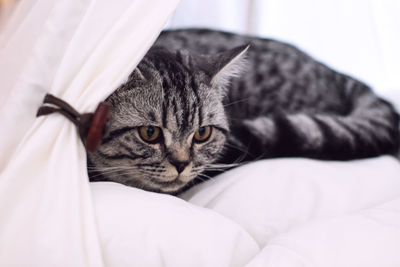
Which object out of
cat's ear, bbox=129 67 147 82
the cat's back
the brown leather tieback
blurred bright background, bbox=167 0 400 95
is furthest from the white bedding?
blurred bright background, bbox=167 0 400 95

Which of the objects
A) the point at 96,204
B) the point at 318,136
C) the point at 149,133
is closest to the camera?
the point at 96,204

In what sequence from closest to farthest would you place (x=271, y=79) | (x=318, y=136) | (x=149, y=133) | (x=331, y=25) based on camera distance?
(x=149, y=133) < (x=318, y=136) < (x=271, y=79) < (x=331, y=25)

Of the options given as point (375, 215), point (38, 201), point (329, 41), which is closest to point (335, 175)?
point (375, 215)

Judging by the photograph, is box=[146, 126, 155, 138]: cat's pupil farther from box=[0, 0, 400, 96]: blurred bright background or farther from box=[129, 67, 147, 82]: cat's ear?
box=[0, 0, 400, 96]: blurred bright background

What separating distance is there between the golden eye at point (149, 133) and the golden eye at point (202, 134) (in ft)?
0.44

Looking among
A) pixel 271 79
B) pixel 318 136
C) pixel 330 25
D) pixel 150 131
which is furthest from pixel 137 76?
pixel 330 25

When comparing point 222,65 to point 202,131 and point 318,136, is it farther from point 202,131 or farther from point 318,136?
point 318,136

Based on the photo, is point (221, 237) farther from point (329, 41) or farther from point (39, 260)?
point (329, 41)

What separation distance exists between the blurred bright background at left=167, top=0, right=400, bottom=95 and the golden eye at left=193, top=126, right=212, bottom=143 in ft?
3.47

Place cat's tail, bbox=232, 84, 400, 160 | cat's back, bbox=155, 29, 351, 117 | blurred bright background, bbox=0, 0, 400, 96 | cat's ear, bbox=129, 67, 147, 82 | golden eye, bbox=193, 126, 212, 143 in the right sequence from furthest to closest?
blurred bright background, bbox=0, 0, 400, 96 < cat's back, bbox=155, 29, 351, 117 < cat's tail, bbox=232, 84, 400, 160 < golden eye, bbox=193, 126, 212, 143 < cat's ear, bbox=129, 67, 147, 82

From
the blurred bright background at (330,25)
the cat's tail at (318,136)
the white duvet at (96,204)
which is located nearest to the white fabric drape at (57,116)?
the white duvet at (96,204)

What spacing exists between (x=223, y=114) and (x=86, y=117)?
55cm

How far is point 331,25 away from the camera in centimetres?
201

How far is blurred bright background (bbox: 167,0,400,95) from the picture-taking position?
1.89 meters
